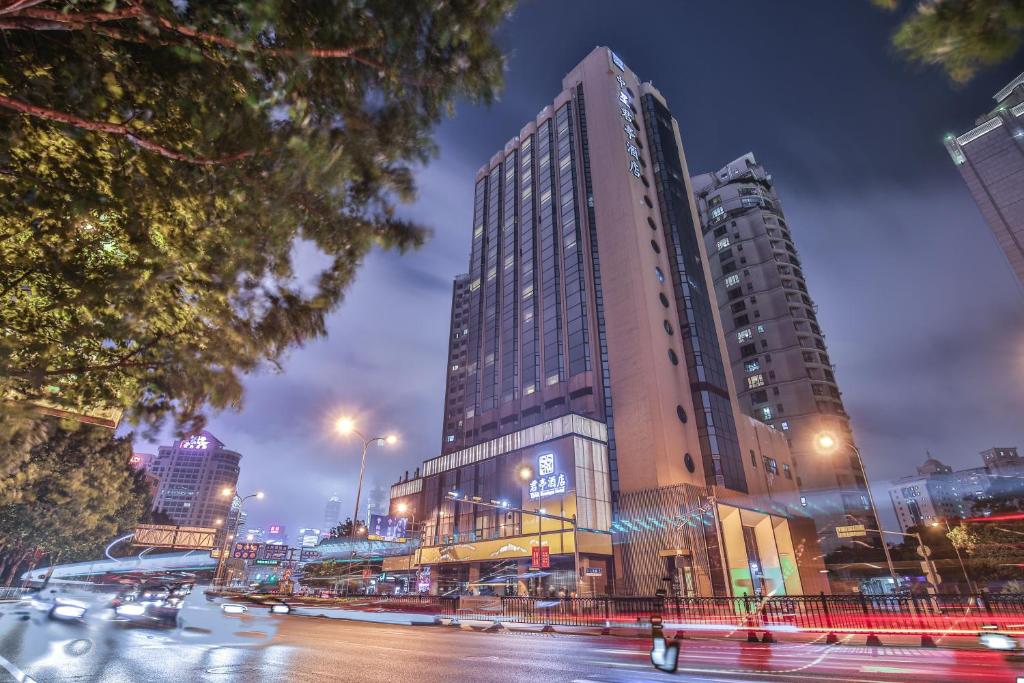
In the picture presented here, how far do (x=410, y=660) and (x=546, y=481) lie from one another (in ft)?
122

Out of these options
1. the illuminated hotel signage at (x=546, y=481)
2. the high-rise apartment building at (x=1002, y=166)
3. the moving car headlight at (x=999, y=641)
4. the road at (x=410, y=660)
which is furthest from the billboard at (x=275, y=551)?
the high-rise apartment building at (x=1002, y=166)

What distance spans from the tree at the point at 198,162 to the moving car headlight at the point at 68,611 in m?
16.4

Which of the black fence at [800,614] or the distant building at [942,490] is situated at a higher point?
the distant building at [942,490]

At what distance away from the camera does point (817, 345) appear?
81.4 m

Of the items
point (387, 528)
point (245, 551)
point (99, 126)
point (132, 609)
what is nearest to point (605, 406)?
point (387, 528)

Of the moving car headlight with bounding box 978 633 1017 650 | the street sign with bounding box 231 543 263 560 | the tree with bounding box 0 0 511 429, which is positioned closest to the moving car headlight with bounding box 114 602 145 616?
the tree with bounding box 0 0 511 429

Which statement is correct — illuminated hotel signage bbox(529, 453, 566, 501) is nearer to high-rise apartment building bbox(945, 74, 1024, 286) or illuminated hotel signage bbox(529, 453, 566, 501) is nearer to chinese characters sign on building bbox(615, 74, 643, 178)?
Answer: chinese characters sign on building bbox(615, 74, 643, 178)

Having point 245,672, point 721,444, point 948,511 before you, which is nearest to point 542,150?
point 721,444

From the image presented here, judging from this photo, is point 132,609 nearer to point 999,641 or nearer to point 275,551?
point 999,641

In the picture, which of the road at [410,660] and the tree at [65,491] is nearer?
the road at [410,660]

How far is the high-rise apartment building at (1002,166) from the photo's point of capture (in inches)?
3632

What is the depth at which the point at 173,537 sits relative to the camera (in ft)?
177

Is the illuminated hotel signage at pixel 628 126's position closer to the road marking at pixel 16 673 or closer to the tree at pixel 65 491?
the tree at pixel 65 491

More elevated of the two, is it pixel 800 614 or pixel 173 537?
pixel 173 537
